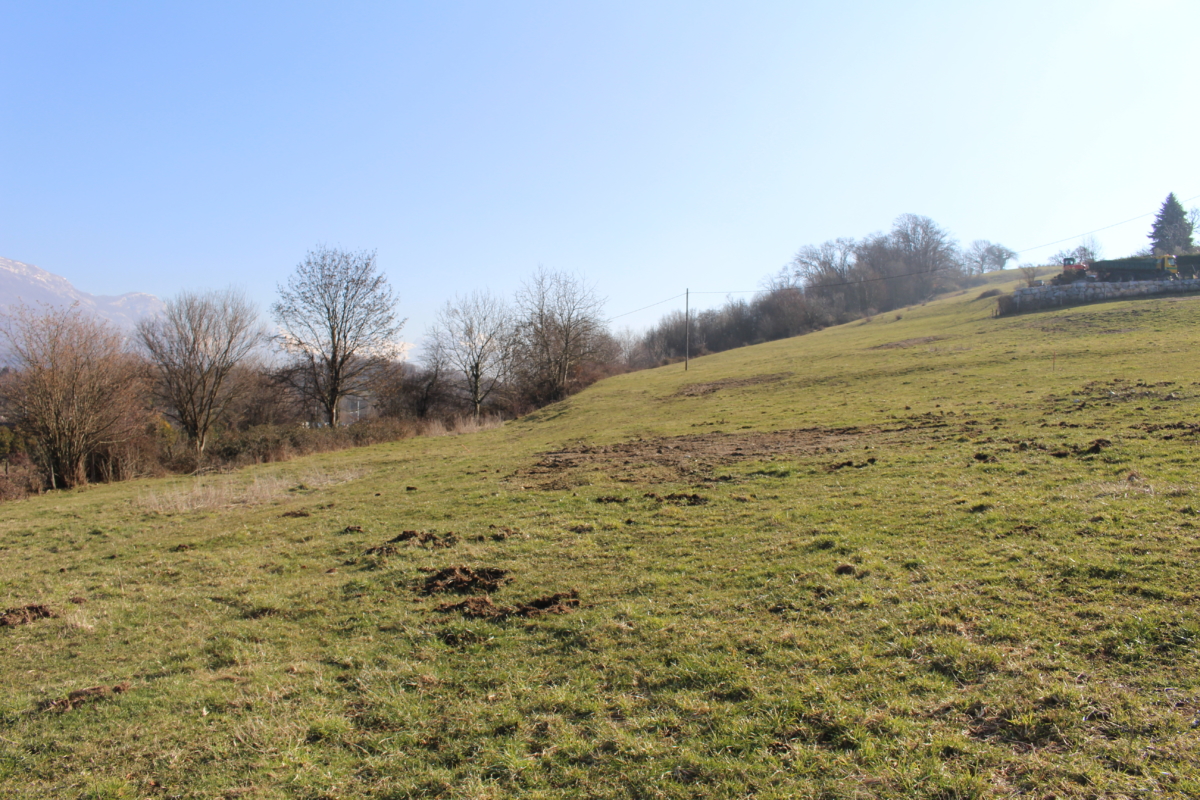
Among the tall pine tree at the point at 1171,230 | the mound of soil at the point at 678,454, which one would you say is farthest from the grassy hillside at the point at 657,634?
the tall pine tree at the point at 1171,230

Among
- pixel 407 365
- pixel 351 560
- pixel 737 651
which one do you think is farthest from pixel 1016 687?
pixel 407 365

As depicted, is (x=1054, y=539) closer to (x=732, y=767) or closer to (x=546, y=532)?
(x=732, y=767)

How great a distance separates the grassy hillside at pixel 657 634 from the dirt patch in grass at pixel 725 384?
721 inches

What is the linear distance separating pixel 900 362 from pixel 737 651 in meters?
30.1

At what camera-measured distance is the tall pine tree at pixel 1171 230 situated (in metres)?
74.4

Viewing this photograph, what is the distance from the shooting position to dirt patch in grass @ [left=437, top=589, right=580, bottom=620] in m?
6.57

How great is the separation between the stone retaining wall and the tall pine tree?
4429 cm

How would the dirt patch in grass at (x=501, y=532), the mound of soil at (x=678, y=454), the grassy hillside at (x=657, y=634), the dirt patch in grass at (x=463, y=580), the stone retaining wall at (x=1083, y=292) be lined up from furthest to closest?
the stone retaining wall at (x=1083, y=292)
the mound of soil at (x=678, y=454)
the dirt patch in grass at (x=501, y=532)
the dirt patch in grass at (x=463, y=580)
the grassy hillside at (x=657, y=634)

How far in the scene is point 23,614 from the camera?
7.35 m

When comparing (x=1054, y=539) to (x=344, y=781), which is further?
(x=1054, y=539)

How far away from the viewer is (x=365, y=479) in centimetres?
1789

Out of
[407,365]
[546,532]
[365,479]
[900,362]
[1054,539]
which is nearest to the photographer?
[1054,539]

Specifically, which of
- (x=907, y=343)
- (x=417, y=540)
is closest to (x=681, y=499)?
(x=417, y=540)

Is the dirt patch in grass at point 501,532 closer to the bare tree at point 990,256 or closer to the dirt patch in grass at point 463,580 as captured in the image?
the dirt patch in grass at point 463,580
